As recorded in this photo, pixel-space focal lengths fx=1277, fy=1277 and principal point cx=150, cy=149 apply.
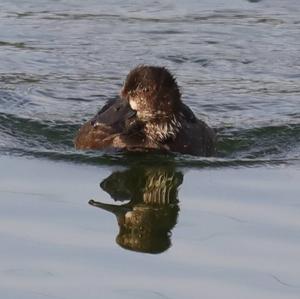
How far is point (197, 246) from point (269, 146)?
4.09m

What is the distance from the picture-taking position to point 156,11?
59.3 feet

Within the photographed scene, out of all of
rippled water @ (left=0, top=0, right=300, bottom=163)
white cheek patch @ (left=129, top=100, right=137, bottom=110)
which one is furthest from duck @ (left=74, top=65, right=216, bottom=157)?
rippled water @ (left=0, top=0, right=300, bottom=163)

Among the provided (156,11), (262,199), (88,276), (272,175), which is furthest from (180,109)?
(156,11)

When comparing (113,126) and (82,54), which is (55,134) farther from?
(82,54)

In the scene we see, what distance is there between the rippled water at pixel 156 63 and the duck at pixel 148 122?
32 cm

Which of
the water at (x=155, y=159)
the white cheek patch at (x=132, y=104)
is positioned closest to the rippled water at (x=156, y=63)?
the water at (x=155, y=159)

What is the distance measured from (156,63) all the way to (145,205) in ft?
18.4

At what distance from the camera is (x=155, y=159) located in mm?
11797

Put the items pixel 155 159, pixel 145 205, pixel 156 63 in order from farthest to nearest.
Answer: pixel 156 63 < pixel 155 159 < pixel 145 205

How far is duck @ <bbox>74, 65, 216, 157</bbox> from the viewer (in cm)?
1184

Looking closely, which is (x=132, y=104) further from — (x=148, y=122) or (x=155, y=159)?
(x=155, y=159)

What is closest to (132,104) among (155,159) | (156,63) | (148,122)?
(148,122)

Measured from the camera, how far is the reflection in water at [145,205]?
30.3ft

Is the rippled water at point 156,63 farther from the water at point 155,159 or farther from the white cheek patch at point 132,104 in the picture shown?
the white cheek patch at point 132,104
